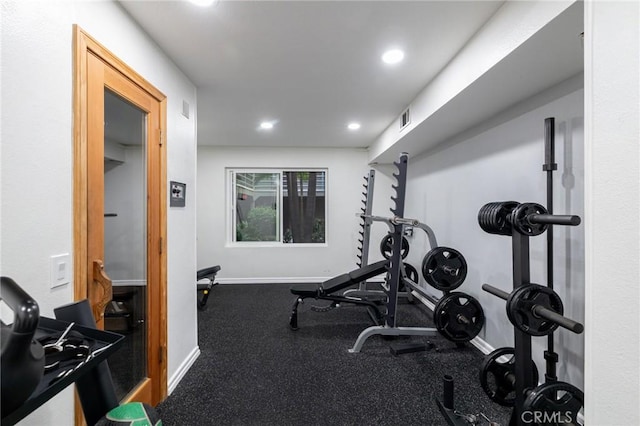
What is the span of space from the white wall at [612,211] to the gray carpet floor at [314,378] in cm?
115

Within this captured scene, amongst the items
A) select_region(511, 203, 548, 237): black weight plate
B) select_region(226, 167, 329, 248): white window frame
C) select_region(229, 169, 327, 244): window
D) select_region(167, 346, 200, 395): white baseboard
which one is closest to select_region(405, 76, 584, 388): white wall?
select_region(511, 203, 548, 237): black weight plate

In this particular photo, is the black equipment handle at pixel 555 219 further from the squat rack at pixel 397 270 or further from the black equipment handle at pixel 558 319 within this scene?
the squat rack at pixel 397 270

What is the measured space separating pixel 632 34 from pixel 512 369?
5.45 feet

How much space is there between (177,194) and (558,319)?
2378 mm

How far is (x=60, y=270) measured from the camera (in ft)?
3.42

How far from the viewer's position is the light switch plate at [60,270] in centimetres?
101

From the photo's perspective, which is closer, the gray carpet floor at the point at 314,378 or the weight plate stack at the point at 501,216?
the weight plate stack at the point at 501,216

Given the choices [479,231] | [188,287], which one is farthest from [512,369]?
[188,287]

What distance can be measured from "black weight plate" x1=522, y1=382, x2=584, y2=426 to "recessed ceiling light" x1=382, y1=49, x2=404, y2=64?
2.08 metres

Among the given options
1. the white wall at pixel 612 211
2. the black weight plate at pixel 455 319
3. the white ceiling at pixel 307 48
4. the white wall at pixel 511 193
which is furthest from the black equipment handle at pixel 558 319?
the white ceiling at pixel 307 48

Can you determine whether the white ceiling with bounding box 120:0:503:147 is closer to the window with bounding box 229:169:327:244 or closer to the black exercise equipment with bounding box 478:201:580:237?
the black exercise equipment with bounding box 478:201:580:237

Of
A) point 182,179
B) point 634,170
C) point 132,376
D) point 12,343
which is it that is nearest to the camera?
point 12,343

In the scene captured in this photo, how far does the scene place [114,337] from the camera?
2.59ft

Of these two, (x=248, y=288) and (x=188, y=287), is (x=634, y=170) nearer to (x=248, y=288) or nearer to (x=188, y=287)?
(x=188, y=287)
